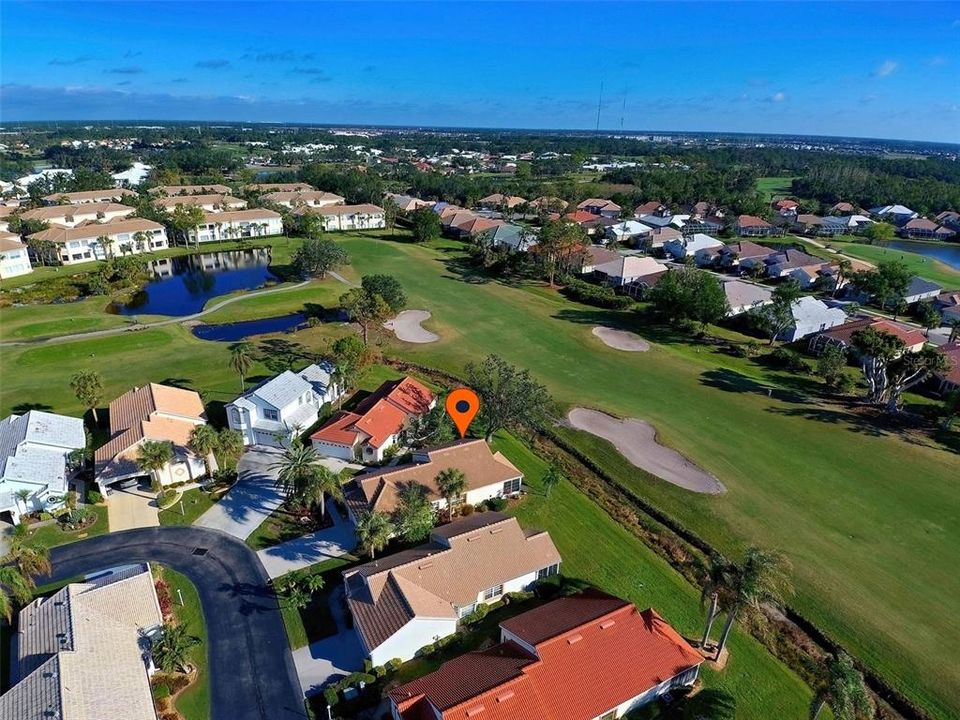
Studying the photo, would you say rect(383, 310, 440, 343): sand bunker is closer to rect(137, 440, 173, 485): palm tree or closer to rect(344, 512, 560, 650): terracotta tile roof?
rect(137, 440, 173, 485): palm tree

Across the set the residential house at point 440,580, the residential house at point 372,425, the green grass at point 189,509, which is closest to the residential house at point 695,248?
the residential house at point 372,425

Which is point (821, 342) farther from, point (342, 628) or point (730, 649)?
point (342, 628)

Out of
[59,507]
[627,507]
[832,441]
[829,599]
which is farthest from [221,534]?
[832,441]

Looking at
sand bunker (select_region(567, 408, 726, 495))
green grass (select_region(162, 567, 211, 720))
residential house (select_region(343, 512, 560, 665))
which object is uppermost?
residential house (select_region(343, 512, 560, 665))

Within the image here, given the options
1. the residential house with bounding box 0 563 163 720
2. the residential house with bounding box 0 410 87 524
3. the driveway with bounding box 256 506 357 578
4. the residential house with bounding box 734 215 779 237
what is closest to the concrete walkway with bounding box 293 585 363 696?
the driveway with bounding box 256 506 357 578

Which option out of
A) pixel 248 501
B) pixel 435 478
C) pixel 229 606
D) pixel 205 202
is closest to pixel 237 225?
pixel 205 202

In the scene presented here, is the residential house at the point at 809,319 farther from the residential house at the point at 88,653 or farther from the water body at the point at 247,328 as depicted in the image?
the residential house at the point at 88,653

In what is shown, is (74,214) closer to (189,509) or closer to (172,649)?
(189,509)
